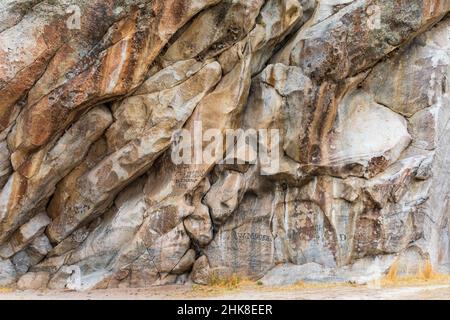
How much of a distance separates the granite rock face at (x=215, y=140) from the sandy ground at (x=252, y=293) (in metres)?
0.57

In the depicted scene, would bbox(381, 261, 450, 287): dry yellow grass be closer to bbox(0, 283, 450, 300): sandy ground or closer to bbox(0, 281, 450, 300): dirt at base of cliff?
bbox(0, 281, 450, 300): dirt at base of cliff

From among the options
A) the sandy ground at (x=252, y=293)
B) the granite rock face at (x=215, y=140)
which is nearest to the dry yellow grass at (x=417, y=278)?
the granite rock face at (x=215, y=140)

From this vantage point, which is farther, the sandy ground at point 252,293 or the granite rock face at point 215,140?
the granite rock face at point 215,140

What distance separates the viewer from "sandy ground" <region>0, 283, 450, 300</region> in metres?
15.0

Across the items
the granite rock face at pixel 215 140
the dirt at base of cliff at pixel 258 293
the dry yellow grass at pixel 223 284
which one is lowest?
the dirt at base of cliff at pixel 258 293

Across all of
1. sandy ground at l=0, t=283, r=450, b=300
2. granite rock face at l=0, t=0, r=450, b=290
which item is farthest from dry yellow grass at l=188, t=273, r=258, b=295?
granite rock face at l=0, t=0, r=450, b=290

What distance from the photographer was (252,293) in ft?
53.6

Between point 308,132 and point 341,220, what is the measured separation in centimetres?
250

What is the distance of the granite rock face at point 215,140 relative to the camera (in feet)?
56.0

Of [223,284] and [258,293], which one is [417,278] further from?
[223,284]

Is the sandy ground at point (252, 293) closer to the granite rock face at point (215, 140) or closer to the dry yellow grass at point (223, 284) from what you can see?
the dry yellow grass at point (223, 284)

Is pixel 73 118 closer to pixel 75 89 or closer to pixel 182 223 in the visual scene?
pixel 75 89

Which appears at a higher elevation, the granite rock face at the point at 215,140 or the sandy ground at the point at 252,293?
the granite rock face at the point at 215,140

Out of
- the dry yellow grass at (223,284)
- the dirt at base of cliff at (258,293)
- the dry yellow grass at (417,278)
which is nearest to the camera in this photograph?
the dirt at base of cliff at (258,293)
